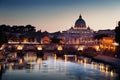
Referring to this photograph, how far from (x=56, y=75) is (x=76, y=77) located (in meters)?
2.18

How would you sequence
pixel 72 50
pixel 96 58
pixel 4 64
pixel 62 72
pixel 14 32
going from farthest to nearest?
1. pixel 14 32
2. pixel 72 50
3. pixel 96 58
4. pixel 4 64
5. pixel 62 72

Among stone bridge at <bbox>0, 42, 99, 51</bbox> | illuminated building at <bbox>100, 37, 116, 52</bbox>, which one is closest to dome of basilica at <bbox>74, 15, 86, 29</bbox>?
stone bridge at <bbox>0, 42, 99, 51</bbox>

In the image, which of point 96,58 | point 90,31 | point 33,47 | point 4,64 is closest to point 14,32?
point 33,47

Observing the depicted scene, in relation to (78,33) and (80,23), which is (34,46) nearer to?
(78,33)

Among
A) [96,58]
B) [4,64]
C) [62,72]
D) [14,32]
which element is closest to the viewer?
[62,72]

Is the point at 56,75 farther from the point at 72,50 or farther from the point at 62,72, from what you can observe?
the point at 72,50

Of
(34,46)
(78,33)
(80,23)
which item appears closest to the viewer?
(34,46)

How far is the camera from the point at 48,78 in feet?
160

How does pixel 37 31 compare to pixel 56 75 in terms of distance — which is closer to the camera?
pixel 56 75

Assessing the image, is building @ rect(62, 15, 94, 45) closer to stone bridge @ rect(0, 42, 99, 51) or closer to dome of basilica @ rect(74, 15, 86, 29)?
A: dome of basilica @ rect(74, 15, 86, 29)

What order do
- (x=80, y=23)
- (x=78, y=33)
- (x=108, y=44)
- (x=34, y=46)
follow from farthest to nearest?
(x=80, y=23) → (x=78, y=33) → (x=34, y=46) → (x=108, y=44)

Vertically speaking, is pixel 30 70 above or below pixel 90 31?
below

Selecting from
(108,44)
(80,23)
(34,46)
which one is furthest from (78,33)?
(108,44)

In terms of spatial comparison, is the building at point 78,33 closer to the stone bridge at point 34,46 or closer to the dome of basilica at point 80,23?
the dome of basilica at point 80,23
